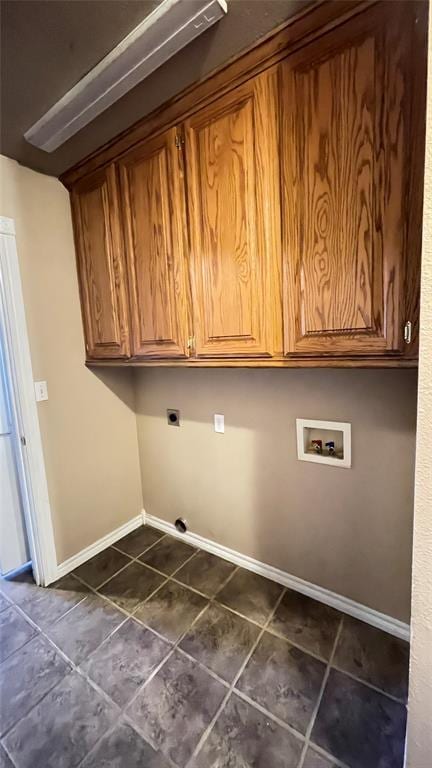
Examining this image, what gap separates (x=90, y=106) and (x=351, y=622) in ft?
8.33

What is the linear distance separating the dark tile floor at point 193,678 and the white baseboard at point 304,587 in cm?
4

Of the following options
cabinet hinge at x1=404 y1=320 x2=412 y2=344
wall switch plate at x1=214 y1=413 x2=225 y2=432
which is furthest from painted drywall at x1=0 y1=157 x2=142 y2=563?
cabinet hinge at x1=404 y1=320 x2=412 y2=344

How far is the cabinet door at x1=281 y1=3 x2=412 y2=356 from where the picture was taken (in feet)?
2.83

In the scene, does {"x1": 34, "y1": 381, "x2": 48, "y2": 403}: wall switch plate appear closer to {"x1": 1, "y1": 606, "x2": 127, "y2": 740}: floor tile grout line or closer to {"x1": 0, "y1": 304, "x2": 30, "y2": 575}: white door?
{"x1": 0, "y1": 304, "x2": 30, "y2": 575}: white door

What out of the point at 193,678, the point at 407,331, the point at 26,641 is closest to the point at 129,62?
the point at 407,331

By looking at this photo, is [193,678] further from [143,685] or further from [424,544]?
[424,544]

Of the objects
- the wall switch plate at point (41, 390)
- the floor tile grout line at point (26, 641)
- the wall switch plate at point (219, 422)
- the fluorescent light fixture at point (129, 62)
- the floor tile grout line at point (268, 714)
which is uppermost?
the fluorescent light fixture at point (129, 62)

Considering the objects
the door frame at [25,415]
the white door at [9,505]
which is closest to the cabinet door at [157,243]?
the door frame at [25,415]

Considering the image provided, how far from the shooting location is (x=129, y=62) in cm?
107

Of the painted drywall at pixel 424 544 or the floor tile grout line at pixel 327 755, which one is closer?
the painted drywall at pixel 424 544

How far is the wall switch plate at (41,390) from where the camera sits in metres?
1.75

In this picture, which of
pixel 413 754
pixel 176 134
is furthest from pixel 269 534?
pixel 176 134

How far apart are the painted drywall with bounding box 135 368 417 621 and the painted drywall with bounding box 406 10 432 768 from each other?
0.63 meters

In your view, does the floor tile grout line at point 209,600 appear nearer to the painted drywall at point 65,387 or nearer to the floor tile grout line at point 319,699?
the floor tile grout line at point 319,699
